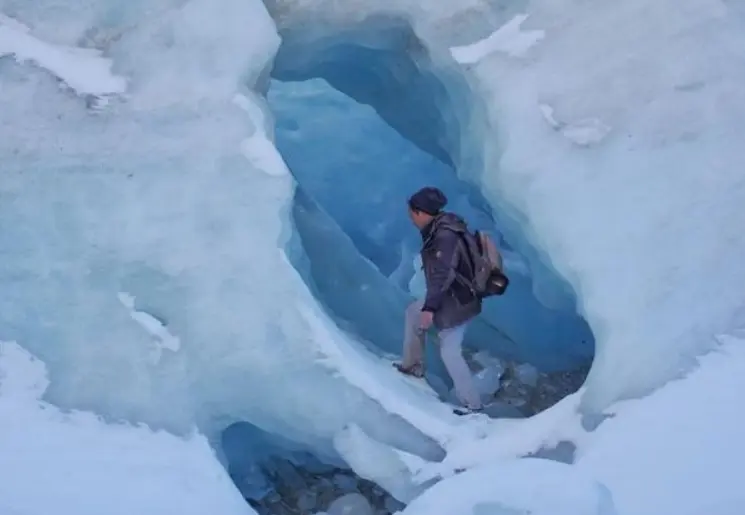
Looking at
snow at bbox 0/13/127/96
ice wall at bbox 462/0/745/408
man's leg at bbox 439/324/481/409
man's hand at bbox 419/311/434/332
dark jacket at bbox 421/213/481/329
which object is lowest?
man's leg at bbox 439/324/481/409

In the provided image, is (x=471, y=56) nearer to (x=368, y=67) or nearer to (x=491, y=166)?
(x=491, y=166)

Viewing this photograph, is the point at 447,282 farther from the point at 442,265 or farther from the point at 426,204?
the point at 426,204

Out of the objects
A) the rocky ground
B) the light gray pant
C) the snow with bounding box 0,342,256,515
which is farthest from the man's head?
the snow with bounding box 0,342,256,515

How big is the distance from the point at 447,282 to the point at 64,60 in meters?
1.43

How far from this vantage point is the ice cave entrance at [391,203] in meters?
3.44

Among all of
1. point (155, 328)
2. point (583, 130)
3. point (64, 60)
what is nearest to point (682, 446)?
point (583, 130)

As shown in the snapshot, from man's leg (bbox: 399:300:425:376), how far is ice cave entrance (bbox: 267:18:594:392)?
0.96 feet

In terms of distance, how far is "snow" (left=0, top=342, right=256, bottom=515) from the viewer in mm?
2412

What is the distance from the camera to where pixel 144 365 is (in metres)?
2.65

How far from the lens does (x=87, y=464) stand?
2488 millimetres

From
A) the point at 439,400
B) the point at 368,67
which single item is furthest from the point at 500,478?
the point at 368,67

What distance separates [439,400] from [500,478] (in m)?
0.80

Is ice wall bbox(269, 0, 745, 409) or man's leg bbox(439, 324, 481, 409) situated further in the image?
man's leg bbox(439, 324, 481, 409)

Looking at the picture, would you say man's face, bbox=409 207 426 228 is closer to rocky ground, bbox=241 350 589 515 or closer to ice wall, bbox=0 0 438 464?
ice wall, bbox=0 0 438 464
